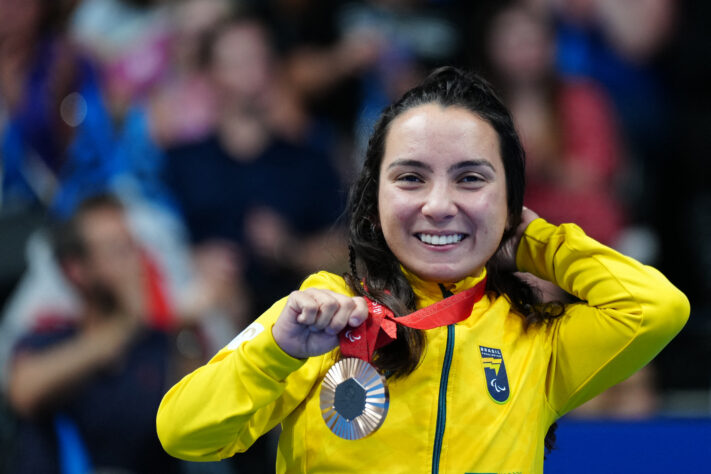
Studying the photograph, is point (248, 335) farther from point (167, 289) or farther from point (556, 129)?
point (556, 129)

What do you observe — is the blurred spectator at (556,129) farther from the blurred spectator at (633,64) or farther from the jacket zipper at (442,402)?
the jacket zipper at (442,402)

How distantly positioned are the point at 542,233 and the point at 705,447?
1.02m

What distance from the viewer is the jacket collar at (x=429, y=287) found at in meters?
1.67

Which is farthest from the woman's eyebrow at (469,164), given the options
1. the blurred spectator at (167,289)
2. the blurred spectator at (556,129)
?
the blurred spectator at (167,289)

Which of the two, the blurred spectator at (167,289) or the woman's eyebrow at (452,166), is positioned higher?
the woman's eyebrow at (452,166)

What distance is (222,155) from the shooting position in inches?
178

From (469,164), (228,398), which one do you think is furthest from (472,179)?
(228,398)

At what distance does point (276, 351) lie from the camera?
1.42m

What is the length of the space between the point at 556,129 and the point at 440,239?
119 inches

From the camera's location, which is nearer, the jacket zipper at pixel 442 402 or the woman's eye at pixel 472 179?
the jacket zipper at pixel 442 402

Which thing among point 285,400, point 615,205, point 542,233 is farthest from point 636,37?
point 285,400

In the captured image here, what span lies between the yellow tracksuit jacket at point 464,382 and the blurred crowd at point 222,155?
2678mm

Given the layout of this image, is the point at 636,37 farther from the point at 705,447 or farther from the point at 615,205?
the point at 705,447

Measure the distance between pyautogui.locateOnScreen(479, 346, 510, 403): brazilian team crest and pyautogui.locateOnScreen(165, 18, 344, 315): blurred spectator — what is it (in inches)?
110
